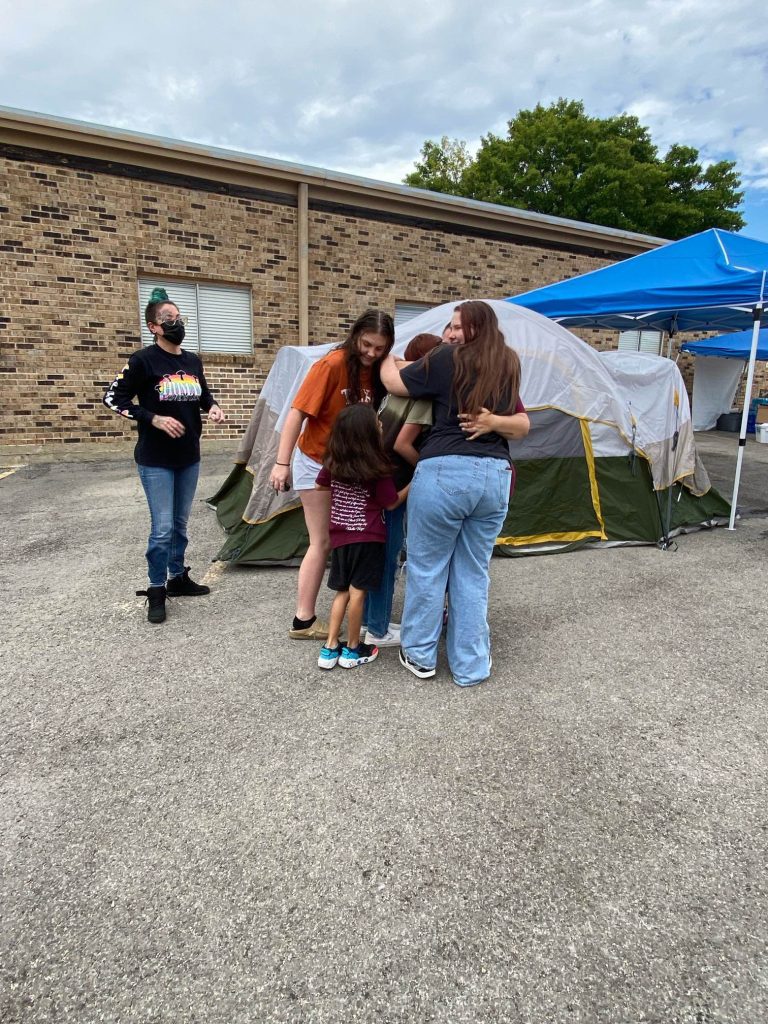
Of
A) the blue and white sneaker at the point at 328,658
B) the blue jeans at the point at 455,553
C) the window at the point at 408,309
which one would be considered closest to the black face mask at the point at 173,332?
the blue jeans at the point at 455,553

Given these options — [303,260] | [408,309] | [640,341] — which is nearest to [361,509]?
[303,260]

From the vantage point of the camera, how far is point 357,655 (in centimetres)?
316

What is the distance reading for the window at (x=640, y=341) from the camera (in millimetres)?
14609

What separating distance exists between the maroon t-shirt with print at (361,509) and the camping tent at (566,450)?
61.8 inches

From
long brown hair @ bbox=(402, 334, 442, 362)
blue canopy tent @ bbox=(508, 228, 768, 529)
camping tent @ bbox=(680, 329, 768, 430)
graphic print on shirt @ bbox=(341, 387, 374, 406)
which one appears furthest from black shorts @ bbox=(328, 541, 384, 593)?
camping tent @ bbox=(680, 329, 768, 430)

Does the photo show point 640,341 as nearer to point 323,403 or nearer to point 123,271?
point 123,271

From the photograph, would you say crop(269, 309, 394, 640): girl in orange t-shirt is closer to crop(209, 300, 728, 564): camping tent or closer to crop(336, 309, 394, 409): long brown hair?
crop(336, 309, 394, 409): long brown hair

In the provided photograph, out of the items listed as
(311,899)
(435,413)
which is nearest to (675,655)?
(435,413)

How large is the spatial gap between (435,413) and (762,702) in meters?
2.10

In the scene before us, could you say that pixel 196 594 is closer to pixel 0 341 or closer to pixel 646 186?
pixel 0 341

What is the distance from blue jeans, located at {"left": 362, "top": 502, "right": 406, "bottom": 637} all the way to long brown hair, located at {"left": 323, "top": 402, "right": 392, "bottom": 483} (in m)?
0.41

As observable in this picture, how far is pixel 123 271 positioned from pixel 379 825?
9373 mm

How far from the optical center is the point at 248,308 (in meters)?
10.1

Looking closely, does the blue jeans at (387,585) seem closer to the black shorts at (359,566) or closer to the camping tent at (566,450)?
the black shorts at (359,566)
